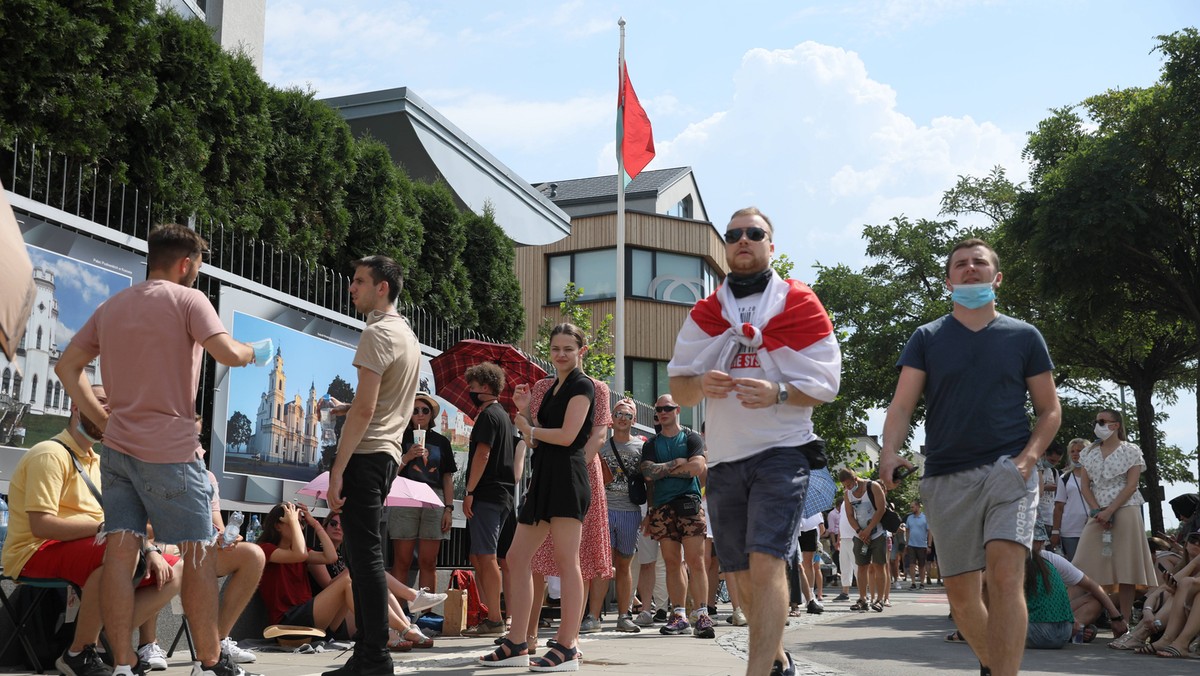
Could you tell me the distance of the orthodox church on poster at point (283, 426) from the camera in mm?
9648

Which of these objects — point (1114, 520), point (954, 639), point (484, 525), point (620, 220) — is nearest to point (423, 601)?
point (484, 525)

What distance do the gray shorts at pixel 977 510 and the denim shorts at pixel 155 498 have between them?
3264 millimetres

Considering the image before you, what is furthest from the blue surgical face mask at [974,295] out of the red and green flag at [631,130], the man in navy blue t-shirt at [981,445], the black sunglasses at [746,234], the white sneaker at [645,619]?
the red and green flag at [631,130]

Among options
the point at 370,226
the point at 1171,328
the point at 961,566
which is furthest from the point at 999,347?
the point at 1171,328

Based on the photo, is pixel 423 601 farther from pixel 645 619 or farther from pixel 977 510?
pixel 977 510

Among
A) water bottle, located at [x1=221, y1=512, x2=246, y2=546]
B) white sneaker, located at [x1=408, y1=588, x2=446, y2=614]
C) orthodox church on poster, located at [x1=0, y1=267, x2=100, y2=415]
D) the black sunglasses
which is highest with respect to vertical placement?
the black sunglasses

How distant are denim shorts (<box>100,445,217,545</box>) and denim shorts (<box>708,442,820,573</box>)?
7.51 ft

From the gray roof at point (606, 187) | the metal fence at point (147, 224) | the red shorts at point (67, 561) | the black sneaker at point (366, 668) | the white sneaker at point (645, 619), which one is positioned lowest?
the white sneaker at point (645, 619)

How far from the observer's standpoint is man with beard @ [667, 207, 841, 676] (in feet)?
15.5

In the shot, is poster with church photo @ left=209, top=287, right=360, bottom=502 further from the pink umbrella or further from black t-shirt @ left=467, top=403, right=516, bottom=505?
black t-shirt @ left=467, top=403, right=516, bottom=505

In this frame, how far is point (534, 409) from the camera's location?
7.50 meters

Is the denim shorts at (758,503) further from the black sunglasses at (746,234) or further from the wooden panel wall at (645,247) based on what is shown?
the wooden panel wall at (645,247)

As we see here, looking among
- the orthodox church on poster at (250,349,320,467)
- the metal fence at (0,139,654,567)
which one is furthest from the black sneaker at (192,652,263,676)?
the orthodox church on poster at (250,349,320,467)

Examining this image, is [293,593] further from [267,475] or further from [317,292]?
[317,292]
